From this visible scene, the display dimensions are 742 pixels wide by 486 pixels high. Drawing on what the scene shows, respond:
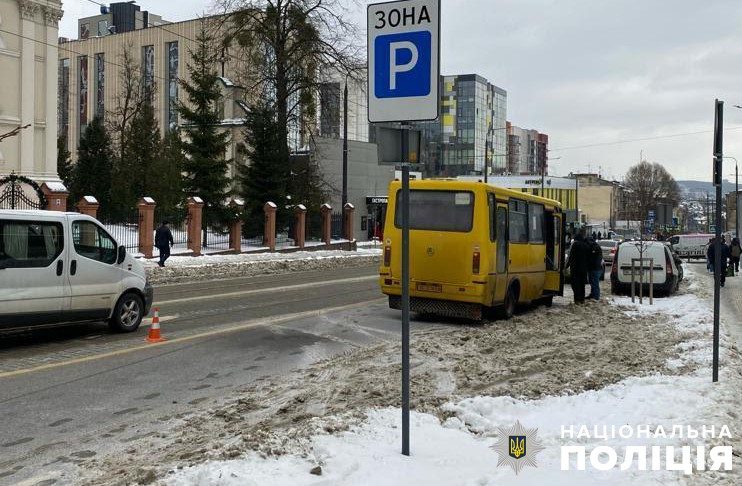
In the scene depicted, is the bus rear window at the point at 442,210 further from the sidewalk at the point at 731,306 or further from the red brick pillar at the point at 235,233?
the red brick pillar at the point at 235,233

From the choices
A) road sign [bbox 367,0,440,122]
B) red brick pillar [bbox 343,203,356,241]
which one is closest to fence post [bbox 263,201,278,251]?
red brick pillar [bbox 343,203,356,241]

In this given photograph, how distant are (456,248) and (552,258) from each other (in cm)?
524

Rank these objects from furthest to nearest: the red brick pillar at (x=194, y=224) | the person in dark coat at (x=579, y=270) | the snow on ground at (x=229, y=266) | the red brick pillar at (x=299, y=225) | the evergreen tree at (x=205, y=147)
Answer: the red brick pillar at (x=299, y=225) → the evergreen tree at (x=205, y=147) → the red brick pillar at (x=194, y=224) → the snow on ground at (x=229, y=266) → the person in dark coat at (x=579, y=270)

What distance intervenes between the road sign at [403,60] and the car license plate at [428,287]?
27.8ft

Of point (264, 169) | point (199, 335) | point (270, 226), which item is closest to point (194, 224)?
point (270, 226)

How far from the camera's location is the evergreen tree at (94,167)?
51.4m

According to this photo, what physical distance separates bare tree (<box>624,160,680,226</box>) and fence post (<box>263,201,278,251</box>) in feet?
306

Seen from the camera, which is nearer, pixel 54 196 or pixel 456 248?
pixel 456 248

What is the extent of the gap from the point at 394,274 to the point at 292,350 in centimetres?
411

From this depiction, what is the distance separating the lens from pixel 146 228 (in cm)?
2933

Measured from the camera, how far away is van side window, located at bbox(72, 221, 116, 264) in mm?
10352

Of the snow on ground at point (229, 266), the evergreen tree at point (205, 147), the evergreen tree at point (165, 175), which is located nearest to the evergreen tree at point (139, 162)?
the evergreen tree at point (165, 175)

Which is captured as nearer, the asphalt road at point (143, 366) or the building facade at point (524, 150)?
the asphalt road at point (143, 366)

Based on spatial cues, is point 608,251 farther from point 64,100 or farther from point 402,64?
point 64,100
